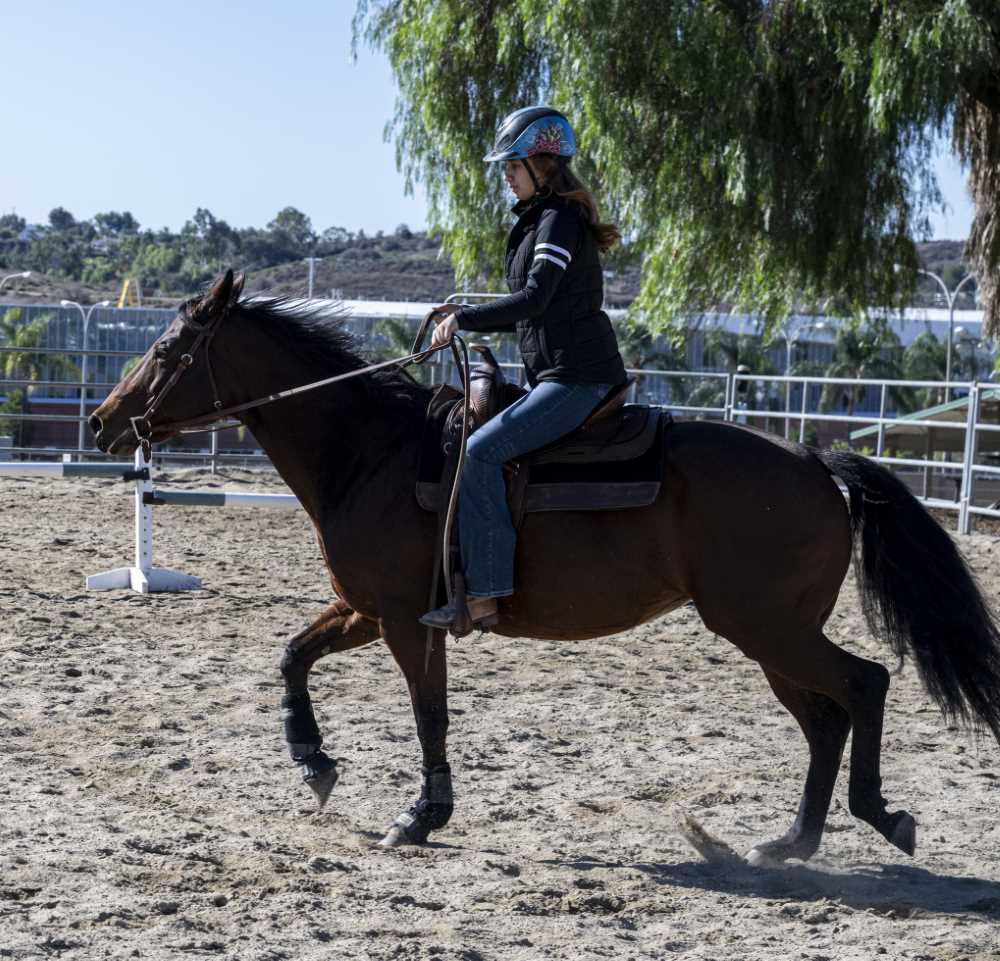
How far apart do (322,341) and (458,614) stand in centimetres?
131

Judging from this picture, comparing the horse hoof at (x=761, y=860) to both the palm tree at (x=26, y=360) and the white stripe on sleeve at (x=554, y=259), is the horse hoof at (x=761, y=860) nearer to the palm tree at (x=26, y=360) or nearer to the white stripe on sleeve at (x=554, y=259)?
the white stripe on sleeve at (x=554, y=259)

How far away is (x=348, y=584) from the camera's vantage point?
4797 millimetres

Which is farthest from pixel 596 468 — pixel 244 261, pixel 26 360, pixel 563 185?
pixel 244 261

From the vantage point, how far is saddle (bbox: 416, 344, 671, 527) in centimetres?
465

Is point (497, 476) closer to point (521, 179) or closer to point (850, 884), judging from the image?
point (521, 179)

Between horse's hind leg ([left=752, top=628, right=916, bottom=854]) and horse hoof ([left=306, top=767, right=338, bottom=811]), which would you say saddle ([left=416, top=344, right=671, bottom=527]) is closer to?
horse's hind leg ([left=752, top=628, right=916, bottom=854])

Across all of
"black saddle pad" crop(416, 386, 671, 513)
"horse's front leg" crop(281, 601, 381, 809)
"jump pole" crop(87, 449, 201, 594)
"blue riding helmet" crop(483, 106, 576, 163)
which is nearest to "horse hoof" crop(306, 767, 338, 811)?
"horse's front leg" crop(281, 601, 381, 809)

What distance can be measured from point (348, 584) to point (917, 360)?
197 feet

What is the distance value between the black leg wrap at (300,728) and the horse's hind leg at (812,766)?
5.57 ft

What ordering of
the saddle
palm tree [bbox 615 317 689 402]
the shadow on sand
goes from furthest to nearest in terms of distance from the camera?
palm tree [bbox 615 317 689 402]
the saddle
the shadow on sand

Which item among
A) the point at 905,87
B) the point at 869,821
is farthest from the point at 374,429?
the point at 905,87

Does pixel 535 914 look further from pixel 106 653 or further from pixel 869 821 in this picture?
pixel 106 653

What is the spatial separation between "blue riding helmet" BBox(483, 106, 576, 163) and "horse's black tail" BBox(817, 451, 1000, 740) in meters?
1.52

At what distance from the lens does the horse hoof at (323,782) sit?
16.2 feet
